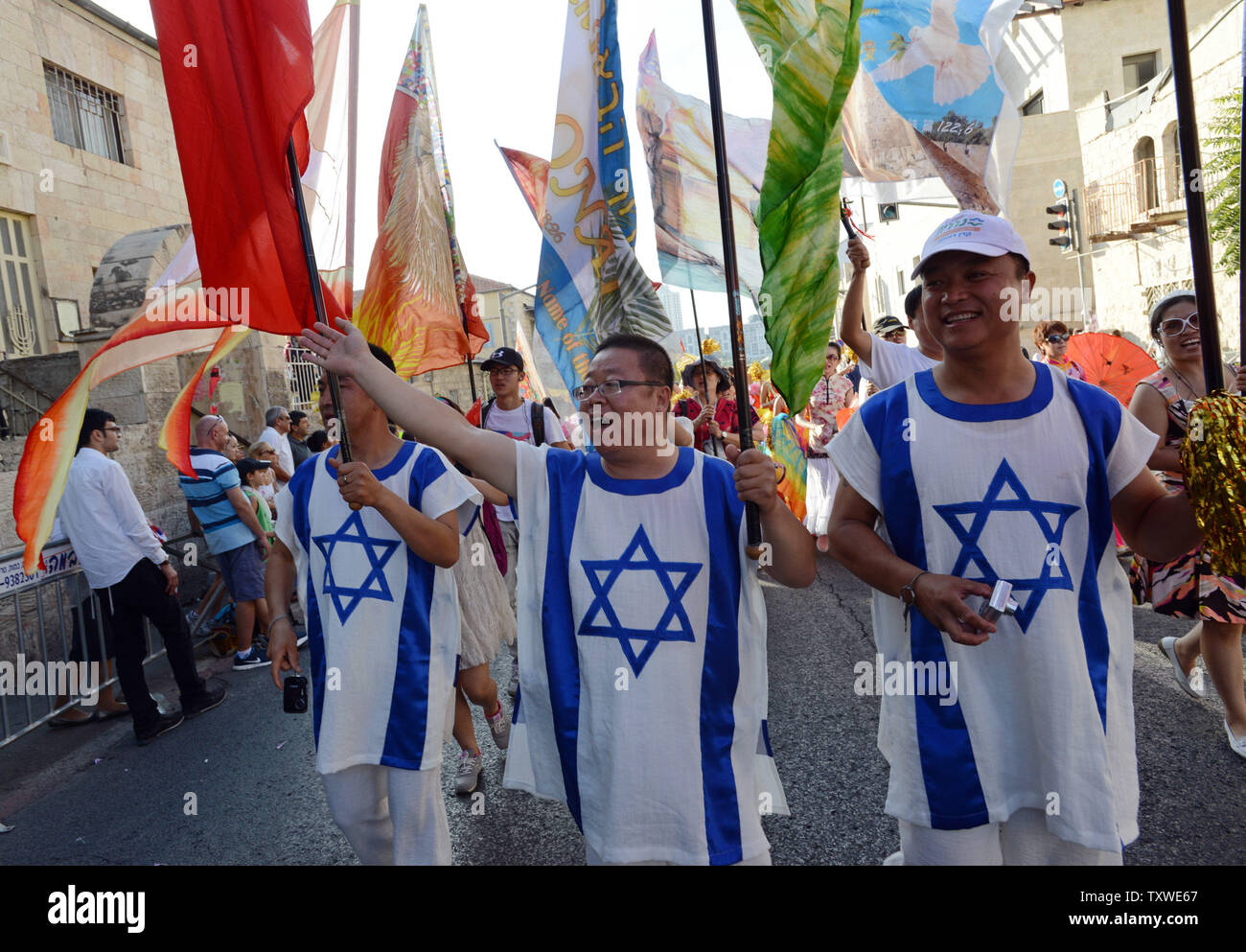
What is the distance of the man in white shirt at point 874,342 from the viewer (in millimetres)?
3307

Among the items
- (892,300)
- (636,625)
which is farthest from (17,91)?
(892,300)

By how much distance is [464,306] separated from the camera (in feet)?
17.5

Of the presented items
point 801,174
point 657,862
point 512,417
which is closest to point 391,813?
point 657,862

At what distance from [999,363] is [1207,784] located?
7.94 feet

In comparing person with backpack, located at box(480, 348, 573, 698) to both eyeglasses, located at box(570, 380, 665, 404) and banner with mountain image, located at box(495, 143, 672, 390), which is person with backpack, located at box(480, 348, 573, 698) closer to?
banner with mountain image, located at box(495, 143, 672, 390)

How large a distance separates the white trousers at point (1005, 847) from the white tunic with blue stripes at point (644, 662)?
1.28 ft

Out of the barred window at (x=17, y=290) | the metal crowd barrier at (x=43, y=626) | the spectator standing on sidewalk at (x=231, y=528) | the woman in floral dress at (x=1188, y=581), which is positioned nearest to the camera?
the woman in floral dress at (x=1188, y=581)

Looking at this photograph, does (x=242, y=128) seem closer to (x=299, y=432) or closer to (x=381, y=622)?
(x=381, y=622)

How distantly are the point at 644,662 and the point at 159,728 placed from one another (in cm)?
443

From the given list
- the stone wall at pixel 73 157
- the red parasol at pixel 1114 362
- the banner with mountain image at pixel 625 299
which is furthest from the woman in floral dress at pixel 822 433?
the stone wall at pixel 73 157

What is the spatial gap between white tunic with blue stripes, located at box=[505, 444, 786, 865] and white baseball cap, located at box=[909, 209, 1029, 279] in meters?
0.77

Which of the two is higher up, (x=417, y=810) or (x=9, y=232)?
(x=9, y=232)

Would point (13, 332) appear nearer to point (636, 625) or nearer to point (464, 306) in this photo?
point (464, 306)

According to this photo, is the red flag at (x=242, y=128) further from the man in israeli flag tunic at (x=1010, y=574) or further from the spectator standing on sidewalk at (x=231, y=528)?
A: the spectator standing on sidewalk at (x=231, y=528)
